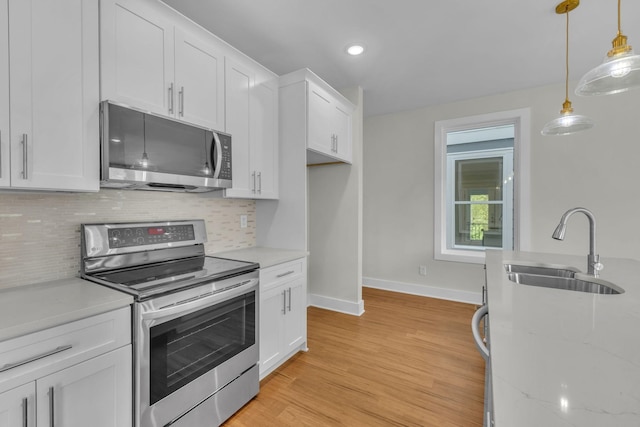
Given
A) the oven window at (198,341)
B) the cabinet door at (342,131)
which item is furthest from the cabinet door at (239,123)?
the cabinet door at (342,131)

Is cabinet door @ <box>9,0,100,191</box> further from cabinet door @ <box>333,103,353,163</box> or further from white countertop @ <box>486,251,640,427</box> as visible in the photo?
cabinet door @ <box>333,103,353,163</box>

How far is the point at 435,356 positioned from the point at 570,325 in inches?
72.0

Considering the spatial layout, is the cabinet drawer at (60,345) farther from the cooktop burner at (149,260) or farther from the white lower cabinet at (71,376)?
the cooktop burner at (149,260)

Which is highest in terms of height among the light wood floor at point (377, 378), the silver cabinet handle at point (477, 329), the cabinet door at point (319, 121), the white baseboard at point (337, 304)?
the cabinet door at point (319, 121)

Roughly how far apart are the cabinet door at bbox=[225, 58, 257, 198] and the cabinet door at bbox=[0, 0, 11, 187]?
1.12 meters

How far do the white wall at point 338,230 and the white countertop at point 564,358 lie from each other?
7.31 ft

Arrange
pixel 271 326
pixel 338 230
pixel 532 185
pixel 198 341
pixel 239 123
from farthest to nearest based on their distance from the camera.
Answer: pixel 338 230 → pixel 532 185 → pixel 239 123 → pixel 271 326 → pixel 198 341

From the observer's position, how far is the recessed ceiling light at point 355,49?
2.50 meters

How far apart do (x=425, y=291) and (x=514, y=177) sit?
1.85 metres

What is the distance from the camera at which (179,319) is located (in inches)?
57.5

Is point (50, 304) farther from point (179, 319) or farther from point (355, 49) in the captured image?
point (355, 49)

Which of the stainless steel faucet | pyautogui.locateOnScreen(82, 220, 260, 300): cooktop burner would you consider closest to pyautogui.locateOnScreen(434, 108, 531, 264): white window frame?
the stainless steel faucet

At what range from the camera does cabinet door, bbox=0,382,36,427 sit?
0.96m

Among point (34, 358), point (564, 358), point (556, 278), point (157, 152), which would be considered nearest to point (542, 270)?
point (556, 278)
